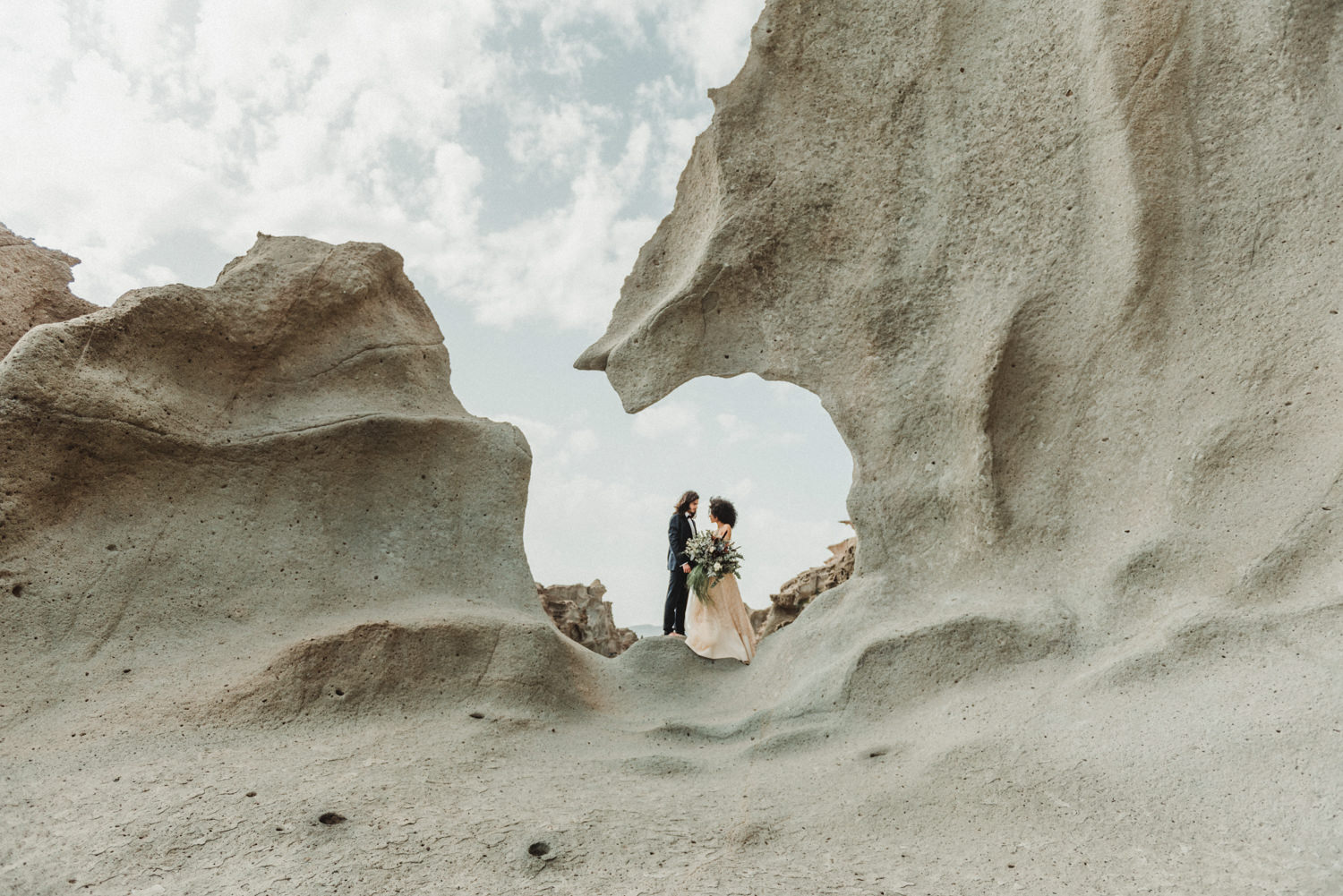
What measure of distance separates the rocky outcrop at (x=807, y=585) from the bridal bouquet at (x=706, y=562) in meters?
0.93

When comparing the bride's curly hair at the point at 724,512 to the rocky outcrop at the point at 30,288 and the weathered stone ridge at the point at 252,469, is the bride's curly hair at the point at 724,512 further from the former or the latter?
the rocky outcrop at the point at 30,288

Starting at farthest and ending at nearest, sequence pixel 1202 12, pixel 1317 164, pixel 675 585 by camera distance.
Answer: pixel 675 585 → pixel 1202 12 → pixel 1317 164

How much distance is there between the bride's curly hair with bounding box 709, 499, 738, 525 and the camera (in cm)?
664

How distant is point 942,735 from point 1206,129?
9.40ft

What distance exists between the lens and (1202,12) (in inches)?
174

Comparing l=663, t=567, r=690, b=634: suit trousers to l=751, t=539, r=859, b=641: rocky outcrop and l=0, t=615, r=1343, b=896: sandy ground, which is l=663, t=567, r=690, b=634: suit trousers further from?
l=0, t=615, r=1343, b=896: sandy ground

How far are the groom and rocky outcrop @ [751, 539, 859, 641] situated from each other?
0.98 m

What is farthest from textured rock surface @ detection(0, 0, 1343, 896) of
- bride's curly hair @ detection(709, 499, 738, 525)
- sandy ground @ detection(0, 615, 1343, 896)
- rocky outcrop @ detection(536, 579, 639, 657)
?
rocky outcrop @ detection(536, 579, 639, 657)

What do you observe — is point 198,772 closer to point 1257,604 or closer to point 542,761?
point 542,761

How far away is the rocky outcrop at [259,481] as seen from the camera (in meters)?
4.31

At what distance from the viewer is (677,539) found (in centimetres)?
651

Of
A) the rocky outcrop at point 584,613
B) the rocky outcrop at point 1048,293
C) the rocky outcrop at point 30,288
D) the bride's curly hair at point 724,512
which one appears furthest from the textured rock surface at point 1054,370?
the rocky outcrop at point 30,288

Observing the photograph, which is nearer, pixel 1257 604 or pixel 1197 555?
pixel 1257 604

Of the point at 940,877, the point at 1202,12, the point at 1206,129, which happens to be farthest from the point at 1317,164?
the point at 940,877
